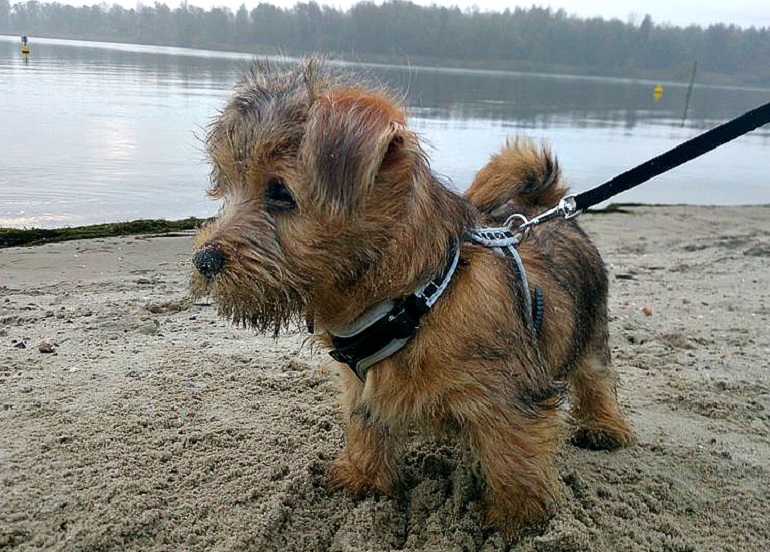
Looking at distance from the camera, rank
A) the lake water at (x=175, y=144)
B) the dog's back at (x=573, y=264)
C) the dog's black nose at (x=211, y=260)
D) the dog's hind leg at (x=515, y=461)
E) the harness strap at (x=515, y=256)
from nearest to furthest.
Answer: the dog's black nose at (x=211, y=260), the dog's hind leg at (x=515, y=461), the harness strap at (x=515, y=256), the dog's back at (x=573, y=264), the lake water at (x=175, y=144)

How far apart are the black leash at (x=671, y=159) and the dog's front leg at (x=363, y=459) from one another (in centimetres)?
114

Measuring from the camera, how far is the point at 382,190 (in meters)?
2.50

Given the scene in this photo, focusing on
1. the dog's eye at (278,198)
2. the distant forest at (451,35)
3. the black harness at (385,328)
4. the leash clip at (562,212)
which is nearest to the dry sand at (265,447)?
the black harness at (385,328)

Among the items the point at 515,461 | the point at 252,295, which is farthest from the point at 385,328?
the point at 515,461

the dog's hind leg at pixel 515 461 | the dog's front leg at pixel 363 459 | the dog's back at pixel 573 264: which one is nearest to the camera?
the dog's hind leg at pixel 515 461

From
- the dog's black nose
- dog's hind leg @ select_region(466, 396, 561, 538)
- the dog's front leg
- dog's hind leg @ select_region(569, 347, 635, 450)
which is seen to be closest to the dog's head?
the dog's black nose

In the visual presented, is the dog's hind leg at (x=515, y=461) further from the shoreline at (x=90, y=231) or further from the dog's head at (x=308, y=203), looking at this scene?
the shoreline at (x=90, y=231)

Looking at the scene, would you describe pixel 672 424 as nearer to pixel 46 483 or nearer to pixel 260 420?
pixel 260 420

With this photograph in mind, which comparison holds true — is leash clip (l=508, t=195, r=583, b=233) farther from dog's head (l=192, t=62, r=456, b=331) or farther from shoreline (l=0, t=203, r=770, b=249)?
shoreline (l=0, t=203, r=770, b=249)

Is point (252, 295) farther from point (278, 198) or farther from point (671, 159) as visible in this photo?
point (671, 159)

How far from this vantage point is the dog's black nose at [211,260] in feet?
7.63

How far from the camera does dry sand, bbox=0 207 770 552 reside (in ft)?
10.2

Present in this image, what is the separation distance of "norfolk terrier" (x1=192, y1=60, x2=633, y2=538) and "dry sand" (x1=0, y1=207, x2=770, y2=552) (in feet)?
0.84

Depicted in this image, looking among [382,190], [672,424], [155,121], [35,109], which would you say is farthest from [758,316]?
[35,109]
